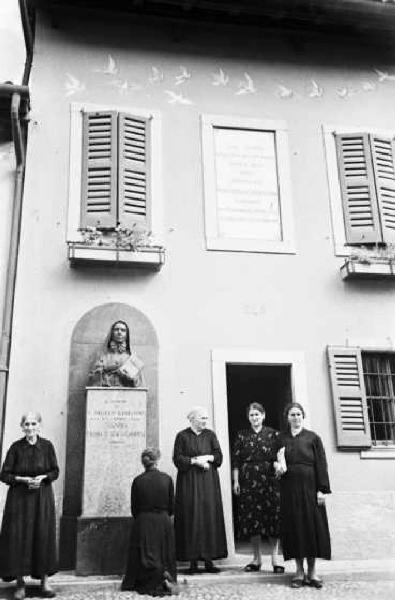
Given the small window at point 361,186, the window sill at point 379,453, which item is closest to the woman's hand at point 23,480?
the window sill at point 379,453

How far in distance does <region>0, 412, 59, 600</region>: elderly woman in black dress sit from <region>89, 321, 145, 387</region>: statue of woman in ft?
4.06

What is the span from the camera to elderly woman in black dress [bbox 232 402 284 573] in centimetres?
718

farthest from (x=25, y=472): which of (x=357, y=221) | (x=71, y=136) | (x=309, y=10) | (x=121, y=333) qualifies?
(x=309, y=10)

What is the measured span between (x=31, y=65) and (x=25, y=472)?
5581 millimetres

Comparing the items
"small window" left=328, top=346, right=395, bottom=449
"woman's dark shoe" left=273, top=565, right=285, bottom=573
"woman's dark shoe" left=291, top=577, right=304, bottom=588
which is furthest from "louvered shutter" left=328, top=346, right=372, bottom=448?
"woman's dark shoe" left=291, top=577, right=304, bottom=588

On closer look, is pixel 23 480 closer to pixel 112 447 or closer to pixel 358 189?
pixel 112 447

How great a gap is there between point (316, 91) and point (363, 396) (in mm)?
4412

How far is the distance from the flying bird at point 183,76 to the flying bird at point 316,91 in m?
1.78

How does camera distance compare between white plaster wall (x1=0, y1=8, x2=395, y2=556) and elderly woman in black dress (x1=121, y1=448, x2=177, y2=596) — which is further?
white plaster wall (x1=0, y1=8, x2=395, y2=556)

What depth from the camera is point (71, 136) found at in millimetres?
9203

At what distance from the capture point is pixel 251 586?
21.5 feet

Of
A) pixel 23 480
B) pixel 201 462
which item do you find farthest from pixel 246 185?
pixel 23 480

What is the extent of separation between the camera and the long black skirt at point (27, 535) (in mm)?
6121

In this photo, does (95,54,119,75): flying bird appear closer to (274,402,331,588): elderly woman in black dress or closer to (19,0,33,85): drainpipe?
(19,0,33,85): drainpipe
